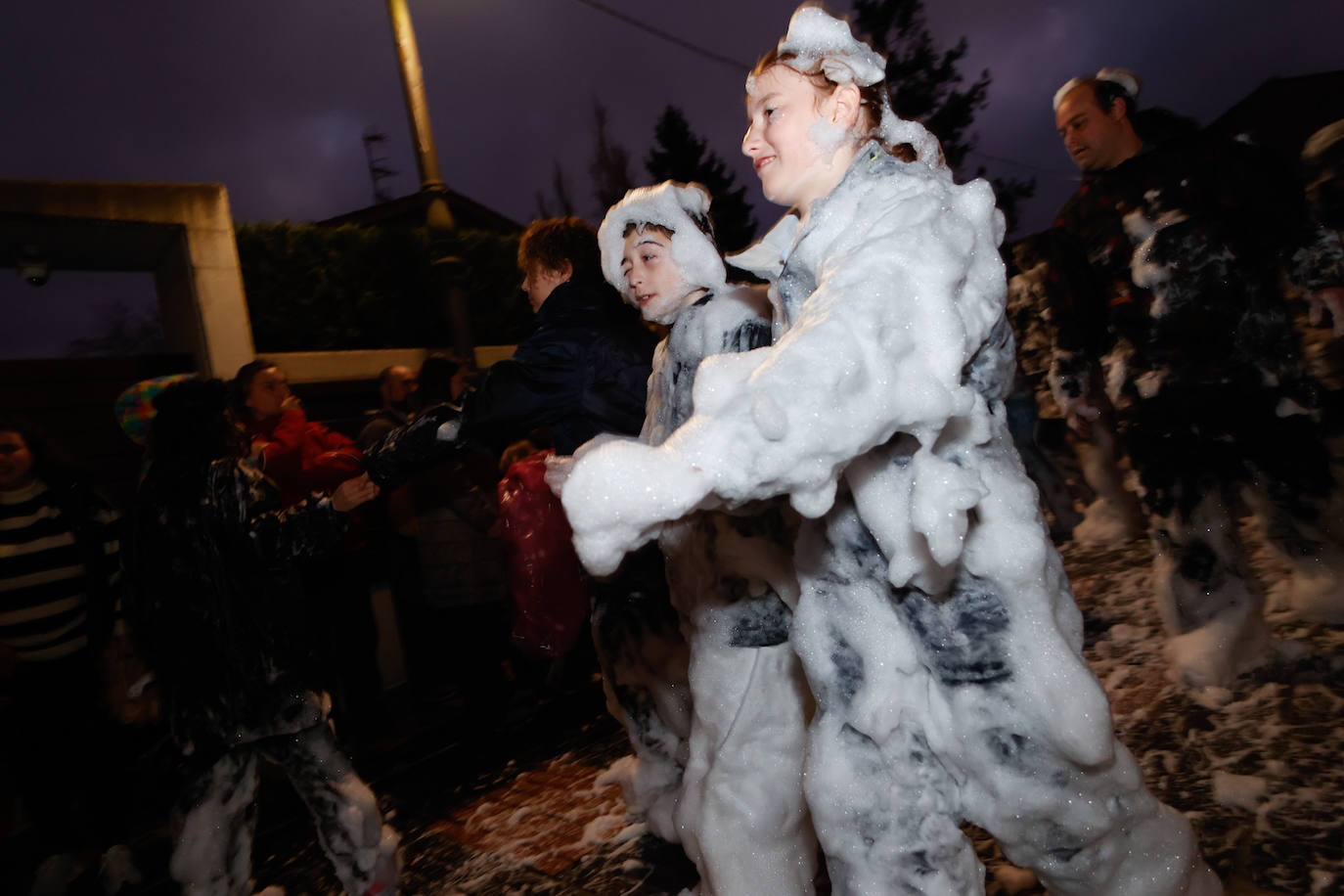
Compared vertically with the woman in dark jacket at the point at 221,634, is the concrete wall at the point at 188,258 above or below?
above

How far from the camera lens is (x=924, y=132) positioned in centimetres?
181

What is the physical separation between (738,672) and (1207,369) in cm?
223

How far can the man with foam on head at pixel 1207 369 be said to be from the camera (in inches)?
116

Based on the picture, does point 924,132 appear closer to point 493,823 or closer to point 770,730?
point 770,730

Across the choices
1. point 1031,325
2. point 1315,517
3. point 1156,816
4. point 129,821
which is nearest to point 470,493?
point 129,821

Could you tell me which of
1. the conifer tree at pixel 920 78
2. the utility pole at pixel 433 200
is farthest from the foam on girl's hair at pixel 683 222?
the conifer tree at pixel 920 78

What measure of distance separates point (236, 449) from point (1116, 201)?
3526 millimetres

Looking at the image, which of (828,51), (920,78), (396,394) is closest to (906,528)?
(828,51)

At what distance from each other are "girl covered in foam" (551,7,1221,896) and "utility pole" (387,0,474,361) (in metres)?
5.55

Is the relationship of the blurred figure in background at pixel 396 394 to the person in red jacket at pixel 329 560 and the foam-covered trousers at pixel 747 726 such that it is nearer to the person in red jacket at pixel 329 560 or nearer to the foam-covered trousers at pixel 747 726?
the person in red jacket at pixel 329 560

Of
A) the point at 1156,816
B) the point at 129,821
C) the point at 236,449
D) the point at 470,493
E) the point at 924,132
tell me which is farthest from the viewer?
the point at 470,493

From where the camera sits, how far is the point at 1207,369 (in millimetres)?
2994

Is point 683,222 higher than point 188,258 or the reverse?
the reverse

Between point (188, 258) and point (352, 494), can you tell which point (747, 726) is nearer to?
point (352, 494)
